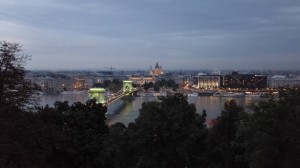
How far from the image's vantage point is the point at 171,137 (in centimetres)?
816

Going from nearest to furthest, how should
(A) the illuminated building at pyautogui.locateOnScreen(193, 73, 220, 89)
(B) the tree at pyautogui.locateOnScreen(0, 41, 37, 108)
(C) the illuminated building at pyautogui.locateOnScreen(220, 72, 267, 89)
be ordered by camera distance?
1. (B) the tree at pyautogui.locateOnScreen(0, 41, 37, 108)
2. (C) the illuminated building at pyautogui.locateOnScreen(220, 72, 267, 89)
3. (A) the illuminated building at pyautogui.locateOnScreen(193, 73, 220, 89)

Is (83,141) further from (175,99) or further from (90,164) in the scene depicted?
(175,99)

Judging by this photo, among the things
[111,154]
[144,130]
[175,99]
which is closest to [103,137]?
[111,154]

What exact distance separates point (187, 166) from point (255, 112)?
4.80 ft

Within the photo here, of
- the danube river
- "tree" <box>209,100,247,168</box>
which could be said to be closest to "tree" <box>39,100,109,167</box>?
"tree" <box>209,100,247,168</box>

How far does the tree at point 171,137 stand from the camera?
26.3 ft

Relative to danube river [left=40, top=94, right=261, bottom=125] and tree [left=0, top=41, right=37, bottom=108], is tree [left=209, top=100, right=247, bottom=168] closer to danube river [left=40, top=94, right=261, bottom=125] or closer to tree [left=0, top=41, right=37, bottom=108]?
tree [left=0, top=41, right=37, bottom=108]

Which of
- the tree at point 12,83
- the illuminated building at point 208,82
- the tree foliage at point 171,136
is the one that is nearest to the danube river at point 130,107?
the tree foliage at point 171,136

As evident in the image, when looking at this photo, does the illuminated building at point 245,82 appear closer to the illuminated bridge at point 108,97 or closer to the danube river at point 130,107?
the illuminated bridge at point 108,97

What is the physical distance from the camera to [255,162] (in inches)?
280

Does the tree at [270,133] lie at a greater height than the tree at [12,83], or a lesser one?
lesser

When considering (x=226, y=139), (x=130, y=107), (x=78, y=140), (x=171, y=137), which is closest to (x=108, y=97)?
(x=130, y=107)

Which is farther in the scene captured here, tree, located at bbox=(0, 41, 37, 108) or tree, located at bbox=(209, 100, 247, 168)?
tree, located at bbox=(209, 100, 247, 168)

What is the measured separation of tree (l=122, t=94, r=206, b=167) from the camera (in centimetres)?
801
